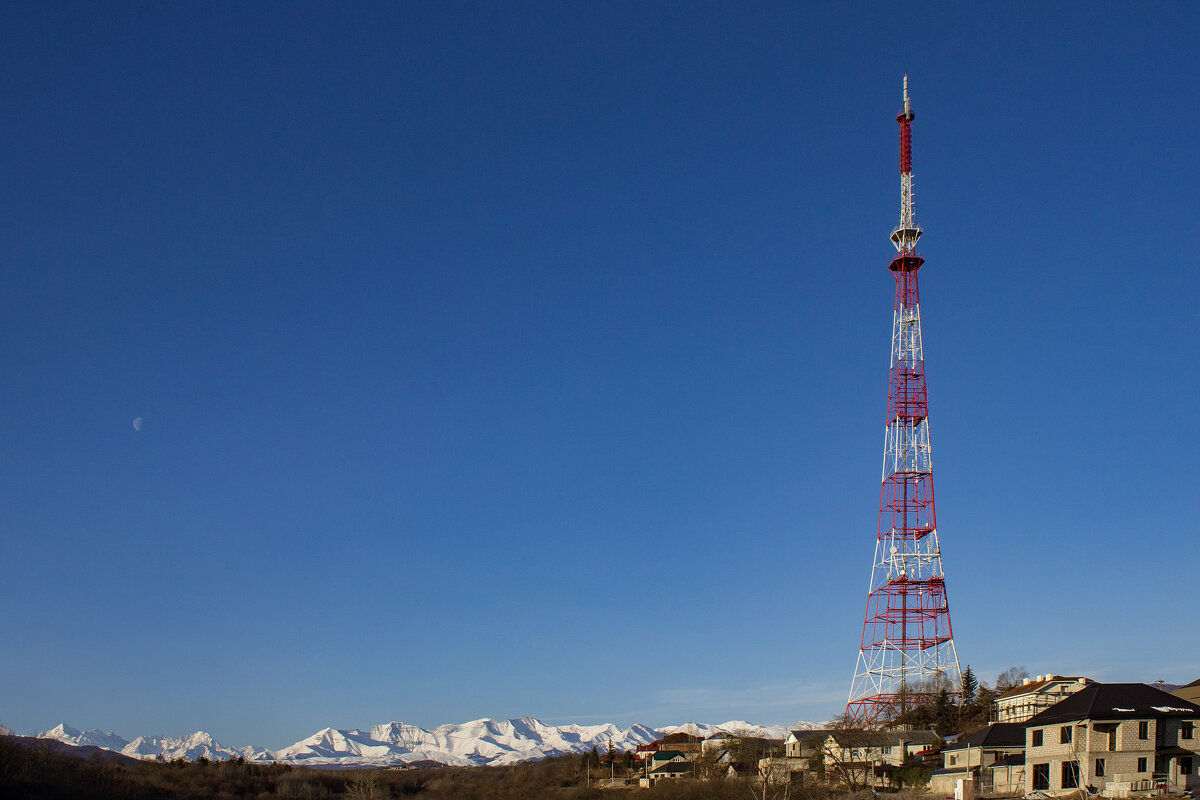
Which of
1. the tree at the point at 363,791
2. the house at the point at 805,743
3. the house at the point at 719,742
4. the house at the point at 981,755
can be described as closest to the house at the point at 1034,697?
the house at the point at 805,743

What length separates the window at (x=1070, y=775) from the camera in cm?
4400

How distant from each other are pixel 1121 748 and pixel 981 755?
935 cm

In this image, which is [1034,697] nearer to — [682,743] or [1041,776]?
[1041,776]

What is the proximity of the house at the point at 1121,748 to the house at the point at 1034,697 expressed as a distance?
2576 centimetres

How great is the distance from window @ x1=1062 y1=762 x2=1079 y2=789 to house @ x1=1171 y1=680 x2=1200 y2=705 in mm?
26473

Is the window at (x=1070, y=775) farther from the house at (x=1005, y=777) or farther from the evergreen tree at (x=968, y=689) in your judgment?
the evergreen tree at (x=968, y=689)

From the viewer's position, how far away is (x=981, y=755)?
51.9 meters

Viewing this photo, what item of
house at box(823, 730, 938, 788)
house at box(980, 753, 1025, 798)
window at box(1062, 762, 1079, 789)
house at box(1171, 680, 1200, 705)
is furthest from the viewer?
house at box(1171, 680, 1200, 705)

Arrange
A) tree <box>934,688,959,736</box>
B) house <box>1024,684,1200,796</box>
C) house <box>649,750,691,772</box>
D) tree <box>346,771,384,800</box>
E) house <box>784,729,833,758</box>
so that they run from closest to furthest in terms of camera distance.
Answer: house <box>1024,684,1200,796</box>, house <box>784,729,833,758</box>, tree <box>346,771,384,800</box>, tree <box>934,688,959,736</box>, house <box>649,750,691,772</box>

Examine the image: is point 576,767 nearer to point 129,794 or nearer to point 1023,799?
point 129,794

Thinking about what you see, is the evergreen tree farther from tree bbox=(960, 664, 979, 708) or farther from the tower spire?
the tower spire

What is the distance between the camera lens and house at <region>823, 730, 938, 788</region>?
199 ft

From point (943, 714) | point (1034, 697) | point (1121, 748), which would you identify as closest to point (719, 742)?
point (943, 714)

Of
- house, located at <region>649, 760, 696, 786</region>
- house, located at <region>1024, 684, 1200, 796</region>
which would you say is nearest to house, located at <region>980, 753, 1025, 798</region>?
house, located at <region>1024, 684, 1200, 796</region>
